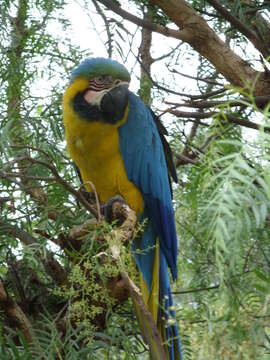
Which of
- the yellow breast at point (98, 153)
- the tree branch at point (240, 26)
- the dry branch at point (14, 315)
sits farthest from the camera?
the yellow breast at point (98, 153)

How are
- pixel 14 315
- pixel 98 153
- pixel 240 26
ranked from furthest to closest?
pixel 98 153, pixel 240 26, pixel 14 315

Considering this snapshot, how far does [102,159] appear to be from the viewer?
1373 millimetres

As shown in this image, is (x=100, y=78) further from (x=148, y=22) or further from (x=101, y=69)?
(x=148, y=22)

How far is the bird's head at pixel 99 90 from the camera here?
1356 millimetres

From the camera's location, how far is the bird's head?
1356 millimetres

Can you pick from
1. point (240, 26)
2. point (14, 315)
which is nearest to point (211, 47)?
point (240, 26)

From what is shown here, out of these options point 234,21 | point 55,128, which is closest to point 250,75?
point 234,21

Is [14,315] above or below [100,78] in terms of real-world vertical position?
below

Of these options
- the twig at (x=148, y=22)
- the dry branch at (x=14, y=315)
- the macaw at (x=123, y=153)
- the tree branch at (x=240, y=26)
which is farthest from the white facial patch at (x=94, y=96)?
the dry branch at (x=14, y=315)

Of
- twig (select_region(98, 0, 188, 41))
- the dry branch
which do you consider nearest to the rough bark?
twig (select_region(98, 0, 188, 41))

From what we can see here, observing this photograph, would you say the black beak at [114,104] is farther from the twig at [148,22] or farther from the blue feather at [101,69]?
the twig at [148,22]

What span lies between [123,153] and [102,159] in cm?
5

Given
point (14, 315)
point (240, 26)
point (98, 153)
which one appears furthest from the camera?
point (98, 153)

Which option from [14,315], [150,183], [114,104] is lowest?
[14,315]
